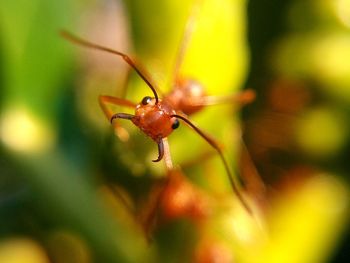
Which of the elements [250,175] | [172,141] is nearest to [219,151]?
[172,141]

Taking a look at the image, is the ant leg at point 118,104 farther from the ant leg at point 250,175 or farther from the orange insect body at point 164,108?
the ant leg at point 250,175

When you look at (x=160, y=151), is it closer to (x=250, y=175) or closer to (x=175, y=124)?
(x=175, y=124)

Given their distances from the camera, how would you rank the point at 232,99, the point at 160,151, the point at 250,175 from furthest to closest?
the point at 250,175 → the point at 232,99 → the point at 160,151

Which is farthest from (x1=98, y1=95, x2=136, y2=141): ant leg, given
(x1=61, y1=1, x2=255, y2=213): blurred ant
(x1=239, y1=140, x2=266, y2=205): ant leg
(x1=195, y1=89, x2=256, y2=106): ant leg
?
(x1=239, y1=140, x2=266, y2=205): ant leg

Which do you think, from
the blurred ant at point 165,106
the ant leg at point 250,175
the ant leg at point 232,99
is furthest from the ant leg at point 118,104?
the ant leg at point 250,175

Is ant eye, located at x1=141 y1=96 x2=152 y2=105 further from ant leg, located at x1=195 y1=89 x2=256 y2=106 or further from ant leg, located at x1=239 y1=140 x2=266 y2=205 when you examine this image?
ant leg, located at x1=239 y1=140 x2=266 y2=205

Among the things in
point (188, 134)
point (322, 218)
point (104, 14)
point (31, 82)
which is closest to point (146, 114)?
point (188, 134)

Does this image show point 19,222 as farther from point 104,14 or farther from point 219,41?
point 104,14

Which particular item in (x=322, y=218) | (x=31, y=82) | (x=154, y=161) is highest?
(x=31, y=82)
